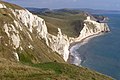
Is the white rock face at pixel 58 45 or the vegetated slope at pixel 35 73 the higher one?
the vegetated slope at pixel 35 73

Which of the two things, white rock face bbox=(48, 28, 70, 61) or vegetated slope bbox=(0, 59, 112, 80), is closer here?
vegetated slope bbox=(0, 59, 112, 80)

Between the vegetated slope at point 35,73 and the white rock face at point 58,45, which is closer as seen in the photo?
the vegetated slope at point 35,73

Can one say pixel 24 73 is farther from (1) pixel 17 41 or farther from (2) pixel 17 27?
(2) pixel 17 27

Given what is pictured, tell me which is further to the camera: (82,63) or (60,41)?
(60,41)

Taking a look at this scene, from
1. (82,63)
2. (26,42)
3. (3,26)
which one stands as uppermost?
(3,26)

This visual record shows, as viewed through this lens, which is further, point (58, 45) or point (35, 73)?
point (58, 45)

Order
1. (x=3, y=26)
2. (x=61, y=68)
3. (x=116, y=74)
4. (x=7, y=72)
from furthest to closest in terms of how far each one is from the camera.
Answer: (x=116, y=74) < (x=3, y=26) < (x=61, y=68) < (x=7, y=72)

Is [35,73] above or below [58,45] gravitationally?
above

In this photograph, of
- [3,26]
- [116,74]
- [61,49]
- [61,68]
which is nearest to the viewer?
[61,68]

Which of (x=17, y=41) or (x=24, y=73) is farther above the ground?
(x=24, y=73)

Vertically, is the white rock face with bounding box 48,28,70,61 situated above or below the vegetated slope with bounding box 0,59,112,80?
below

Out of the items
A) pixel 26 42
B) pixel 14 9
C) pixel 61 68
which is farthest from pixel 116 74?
pixel 61 68
